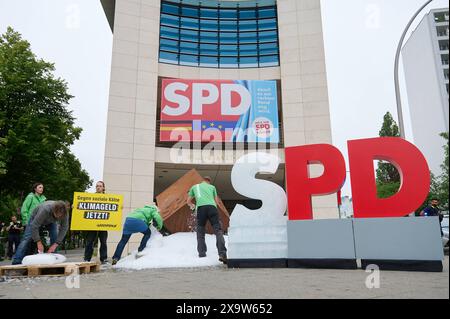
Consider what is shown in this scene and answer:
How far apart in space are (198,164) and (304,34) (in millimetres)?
9655

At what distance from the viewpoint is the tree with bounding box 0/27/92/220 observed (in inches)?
635

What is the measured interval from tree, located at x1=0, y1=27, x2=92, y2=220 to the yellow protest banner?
732 cm

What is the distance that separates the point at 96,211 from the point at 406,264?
876cm

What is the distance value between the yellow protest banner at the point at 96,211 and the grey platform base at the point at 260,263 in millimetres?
5490

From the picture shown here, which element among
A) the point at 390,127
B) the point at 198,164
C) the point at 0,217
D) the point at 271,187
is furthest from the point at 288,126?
the point at 390,127

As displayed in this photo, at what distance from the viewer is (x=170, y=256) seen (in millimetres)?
6902

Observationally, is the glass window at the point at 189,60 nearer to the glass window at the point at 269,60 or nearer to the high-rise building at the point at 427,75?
the glass window at the point at 269,60

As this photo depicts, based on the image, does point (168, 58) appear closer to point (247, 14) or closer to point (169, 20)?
point (169, 20)

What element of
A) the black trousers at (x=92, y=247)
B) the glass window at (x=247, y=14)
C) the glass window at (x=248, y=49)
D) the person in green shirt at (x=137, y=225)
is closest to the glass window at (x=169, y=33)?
the glass window at (x=248, y=49)

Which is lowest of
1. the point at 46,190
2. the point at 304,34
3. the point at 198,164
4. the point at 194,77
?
the point at 46,190

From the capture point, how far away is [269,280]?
4.48m

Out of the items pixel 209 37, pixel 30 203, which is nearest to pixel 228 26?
pixel 209 37

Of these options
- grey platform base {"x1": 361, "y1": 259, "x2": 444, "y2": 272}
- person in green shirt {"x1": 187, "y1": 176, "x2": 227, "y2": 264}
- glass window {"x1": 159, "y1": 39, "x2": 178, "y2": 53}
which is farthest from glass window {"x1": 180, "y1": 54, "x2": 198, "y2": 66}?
grey platform base {"x1": 361, "y1": 259, "x2": 444, "y2": 272}
